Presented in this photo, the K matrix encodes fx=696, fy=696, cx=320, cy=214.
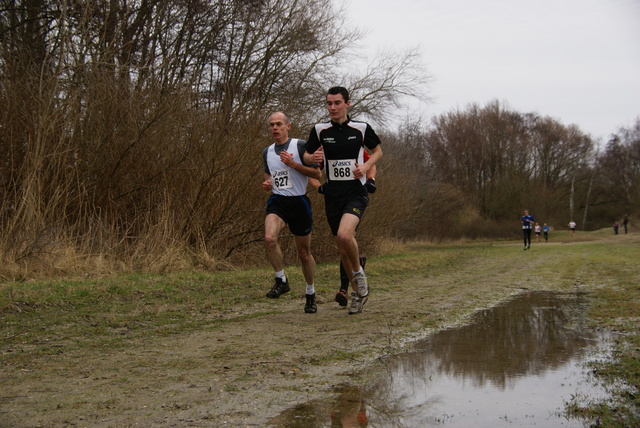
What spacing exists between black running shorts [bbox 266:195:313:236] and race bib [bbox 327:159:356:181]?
57cm

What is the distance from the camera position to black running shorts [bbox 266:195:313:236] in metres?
7.78

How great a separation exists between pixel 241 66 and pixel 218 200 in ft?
42.8

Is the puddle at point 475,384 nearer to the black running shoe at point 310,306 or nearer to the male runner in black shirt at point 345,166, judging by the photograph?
the male runner in black shirt at point 345,166

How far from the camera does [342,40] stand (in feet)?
85.0

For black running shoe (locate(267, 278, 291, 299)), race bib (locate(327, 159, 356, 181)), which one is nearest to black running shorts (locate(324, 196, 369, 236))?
race bib (locate(327, 159, 356, 181))

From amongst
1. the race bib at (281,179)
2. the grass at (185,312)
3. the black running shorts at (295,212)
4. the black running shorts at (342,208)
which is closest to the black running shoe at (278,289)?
the grass at (185,312)

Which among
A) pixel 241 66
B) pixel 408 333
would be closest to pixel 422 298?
pixel 408 333

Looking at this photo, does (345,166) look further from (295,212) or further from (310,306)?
(310,306)

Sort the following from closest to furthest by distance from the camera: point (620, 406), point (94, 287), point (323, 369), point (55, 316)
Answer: point (620, 406) → point (323, 369) → point (55, 316) → point (94, 287)

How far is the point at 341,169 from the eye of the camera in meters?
7.34

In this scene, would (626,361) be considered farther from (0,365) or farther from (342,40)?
(342,40)

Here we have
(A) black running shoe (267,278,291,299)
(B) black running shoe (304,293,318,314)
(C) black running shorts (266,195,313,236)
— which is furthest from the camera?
(A) black running shoe (267,278,291,299)

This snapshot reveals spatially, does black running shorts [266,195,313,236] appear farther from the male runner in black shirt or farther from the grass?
the grass

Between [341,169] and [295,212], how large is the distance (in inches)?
31.8
